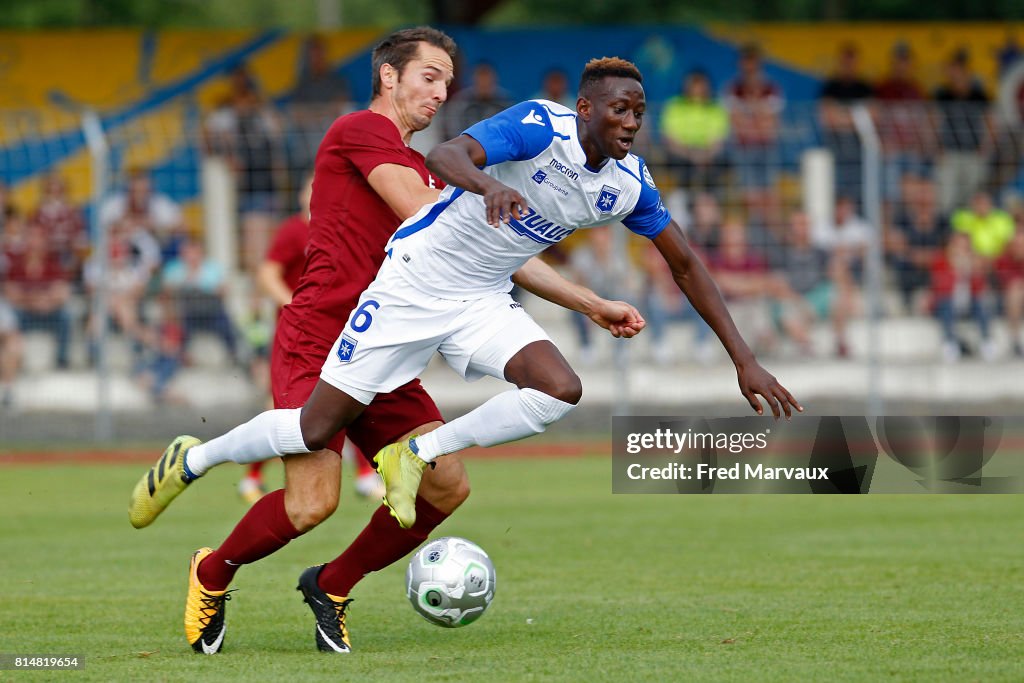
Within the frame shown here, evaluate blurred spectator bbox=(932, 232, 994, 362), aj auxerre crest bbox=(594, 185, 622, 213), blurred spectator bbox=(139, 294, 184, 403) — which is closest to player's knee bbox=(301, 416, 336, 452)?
aj auxerre crest bbox=(594, 185, 622, 213)

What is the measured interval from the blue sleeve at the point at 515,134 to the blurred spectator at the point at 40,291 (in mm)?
11530

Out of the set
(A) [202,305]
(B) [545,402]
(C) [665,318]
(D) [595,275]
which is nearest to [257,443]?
(B) [545,402]

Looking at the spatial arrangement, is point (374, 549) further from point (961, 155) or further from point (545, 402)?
point (961, 155)

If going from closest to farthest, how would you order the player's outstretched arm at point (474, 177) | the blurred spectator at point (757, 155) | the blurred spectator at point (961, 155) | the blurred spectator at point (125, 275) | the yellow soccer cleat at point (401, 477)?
the player's outstretched arm at point (474, 177) < the yellow soccer cleat at point (401, 477) < the blurred spectator at point (125, 275) < the blurred spectator at point (757, 155) < the blurred spectator at point (961, 155)

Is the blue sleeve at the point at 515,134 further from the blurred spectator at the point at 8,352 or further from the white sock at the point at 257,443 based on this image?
the blurred spectator at the point at 8,352

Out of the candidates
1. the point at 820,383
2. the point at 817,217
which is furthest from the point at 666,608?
the point at 817,217

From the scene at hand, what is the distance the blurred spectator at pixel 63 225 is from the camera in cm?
1672

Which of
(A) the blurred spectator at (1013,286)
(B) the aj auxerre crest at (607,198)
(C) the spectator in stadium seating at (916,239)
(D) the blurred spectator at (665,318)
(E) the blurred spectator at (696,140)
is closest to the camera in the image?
(B) the aj auxerre crest at (607,198)

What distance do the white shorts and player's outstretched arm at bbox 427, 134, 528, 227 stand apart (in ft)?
2.12

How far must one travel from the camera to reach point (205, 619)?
6.09 metres

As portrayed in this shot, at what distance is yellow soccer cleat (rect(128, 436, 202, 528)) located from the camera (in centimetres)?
633

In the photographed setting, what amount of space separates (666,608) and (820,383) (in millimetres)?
9912

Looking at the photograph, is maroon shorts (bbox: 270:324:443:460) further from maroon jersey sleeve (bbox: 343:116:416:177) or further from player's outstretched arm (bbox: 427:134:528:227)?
player's outstretched arm (bbox: 427:134:528:227)

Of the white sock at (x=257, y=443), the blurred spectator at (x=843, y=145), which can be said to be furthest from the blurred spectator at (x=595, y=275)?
the white sock at (x=257, y=443)
